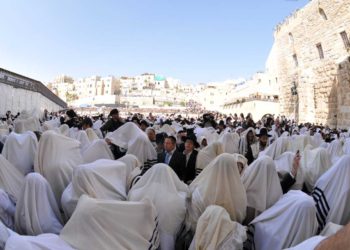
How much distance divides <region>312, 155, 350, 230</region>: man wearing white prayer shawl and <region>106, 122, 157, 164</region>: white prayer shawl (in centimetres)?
262

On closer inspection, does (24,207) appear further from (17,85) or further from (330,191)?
(17,85)

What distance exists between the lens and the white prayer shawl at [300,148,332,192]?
13.5 ft

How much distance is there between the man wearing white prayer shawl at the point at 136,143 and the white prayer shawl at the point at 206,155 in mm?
650

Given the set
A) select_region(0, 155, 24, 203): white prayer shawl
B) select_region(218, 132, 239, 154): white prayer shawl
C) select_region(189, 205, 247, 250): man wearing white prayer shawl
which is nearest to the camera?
select_region(189, 205, 247, 250): man wearing white prayer shawl

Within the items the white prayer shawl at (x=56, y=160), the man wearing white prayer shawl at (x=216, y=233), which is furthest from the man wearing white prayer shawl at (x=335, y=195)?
the white prayer shawl at (x=56, y=160)

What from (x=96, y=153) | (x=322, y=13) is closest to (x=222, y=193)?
(x=96, y=153)

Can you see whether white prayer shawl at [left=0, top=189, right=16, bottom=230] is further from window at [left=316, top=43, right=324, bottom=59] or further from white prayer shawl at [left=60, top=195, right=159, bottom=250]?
window at [left=316, top=43, right=324, bottom=59]

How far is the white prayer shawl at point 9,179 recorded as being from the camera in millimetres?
3326

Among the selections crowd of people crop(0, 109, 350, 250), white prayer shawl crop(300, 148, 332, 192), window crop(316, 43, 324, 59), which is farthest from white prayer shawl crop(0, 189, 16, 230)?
window crop(316, 43, 324, 59)

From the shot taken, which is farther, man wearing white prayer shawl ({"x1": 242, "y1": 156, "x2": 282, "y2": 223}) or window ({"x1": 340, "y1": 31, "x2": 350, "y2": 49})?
window ({"x1": 340, "y1": 31, "x2": 350, "y2": 49})

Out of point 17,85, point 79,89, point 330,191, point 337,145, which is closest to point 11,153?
point 330,191

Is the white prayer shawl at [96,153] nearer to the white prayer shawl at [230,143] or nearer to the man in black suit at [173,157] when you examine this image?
the man in black suit at [173,157]

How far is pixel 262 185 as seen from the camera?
326 cm

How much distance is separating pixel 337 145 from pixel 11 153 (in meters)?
5.13
